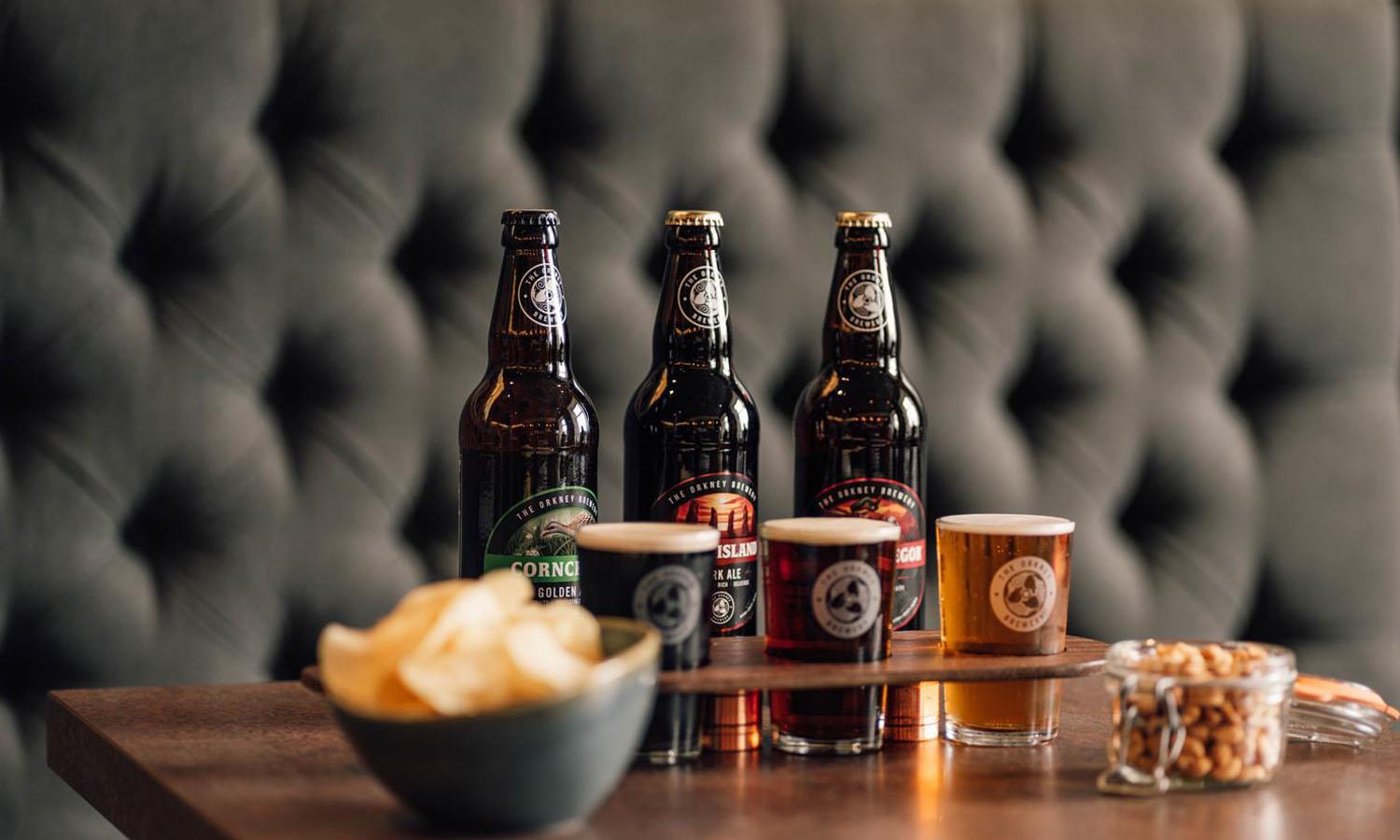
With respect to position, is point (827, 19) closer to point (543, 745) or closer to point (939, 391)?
point (939, 391)

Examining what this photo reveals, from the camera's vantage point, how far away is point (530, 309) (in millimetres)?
947

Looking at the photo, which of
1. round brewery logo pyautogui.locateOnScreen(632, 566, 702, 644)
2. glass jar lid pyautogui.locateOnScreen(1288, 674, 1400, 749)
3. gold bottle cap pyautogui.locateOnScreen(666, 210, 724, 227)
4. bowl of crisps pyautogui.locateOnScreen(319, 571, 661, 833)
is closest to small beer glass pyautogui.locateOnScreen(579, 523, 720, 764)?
round brewery logo pyautogui.locateOnScreen(632, 566, 702, 644)

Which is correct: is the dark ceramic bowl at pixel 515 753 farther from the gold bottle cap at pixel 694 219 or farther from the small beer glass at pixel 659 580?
the gold bottle cap at pixel 694 219

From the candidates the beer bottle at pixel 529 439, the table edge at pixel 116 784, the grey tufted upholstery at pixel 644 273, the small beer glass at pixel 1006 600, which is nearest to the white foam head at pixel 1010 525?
the small beer glass at pixel 1006 600

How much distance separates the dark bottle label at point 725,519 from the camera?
88cm

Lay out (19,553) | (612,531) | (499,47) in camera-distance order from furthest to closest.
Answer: (499,47), (19,553), (612,531)

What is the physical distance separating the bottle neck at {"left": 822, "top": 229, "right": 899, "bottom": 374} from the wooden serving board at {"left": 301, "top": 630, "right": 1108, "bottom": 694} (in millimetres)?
187

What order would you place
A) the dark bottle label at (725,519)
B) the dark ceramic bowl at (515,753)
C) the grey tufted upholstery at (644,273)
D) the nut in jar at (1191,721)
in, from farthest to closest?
1. the grey tufted upholstery at (644,273)
2. the dark bottle label at (725,519)
3. the nut in jar at (1191,721)
4. the dark ceramic bowl at (515,753)

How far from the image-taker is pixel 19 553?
1.21 meters

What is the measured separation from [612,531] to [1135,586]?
0.91 m

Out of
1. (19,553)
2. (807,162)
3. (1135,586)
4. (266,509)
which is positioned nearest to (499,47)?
(807,162)

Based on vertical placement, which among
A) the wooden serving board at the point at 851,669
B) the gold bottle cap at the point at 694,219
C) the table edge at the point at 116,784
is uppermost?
the gold bottle cap at the point at 694,219

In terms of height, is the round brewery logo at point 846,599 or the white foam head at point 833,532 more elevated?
the white foam head at point 833,532

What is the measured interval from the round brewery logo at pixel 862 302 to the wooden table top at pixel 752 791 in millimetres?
261
